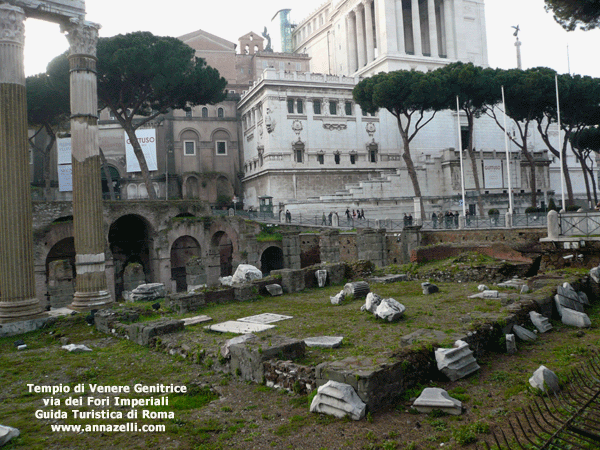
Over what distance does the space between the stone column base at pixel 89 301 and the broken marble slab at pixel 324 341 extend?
6613mm

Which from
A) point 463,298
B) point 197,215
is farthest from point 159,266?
point 463,298

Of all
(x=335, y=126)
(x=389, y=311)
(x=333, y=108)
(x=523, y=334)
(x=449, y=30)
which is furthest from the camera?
(x=449, y=30)

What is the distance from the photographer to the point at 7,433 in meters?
4.17

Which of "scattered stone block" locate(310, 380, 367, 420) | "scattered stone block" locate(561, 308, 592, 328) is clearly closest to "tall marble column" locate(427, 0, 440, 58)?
"scattered stone block" locate(561, 308, 592, 328)

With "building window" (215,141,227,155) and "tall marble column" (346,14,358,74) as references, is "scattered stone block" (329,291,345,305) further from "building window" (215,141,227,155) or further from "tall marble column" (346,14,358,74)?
"tall marble column" (346,14,358,74)

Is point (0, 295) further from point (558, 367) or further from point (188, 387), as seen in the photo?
point (558, 367)

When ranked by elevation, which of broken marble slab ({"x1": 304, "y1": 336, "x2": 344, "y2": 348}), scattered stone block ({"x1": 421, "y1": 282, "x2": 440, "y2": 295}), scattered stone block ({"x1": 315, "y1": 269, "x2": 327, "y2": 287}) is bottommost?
broken marble slab ({"x1": 304, "y1": 336, "x2": 344, "y2": 348})

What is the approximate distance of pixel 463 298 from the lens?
895 centimetres

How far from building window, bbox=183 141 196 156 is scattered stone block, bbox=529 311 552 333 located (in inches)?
1421

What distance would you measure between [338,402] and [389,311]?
3.34 meters

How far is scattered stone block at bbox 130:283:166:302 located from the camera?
13.0 m

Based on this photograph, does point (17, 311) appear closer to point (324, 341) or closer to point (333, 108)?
point (324, 341)

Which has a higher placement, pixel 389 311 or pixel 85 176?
pixel 85 176

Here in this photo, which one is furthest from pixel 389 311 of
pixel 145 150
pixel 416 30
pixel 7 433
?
pixel 416 30
